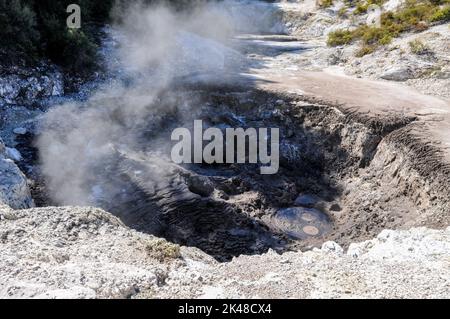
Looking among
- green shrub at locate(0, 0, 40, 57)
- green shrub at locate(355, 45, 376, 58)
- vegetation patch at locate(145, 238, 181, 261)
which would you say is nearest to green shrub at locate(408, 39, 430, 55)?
green shrub at locate(355, 45, 376, 58)

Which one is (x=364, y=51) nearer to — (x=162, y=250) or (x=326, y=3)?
(x=326, y=3)

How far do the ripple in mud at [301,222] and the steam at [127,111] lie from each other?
4.00 metres

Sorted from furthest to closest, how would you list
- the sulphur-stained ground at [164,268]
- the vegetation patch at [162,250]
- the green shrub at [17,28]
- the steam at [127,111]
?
the green shrub at [17,28] → the steam at [127,111] → the vegetation patch at [162,250] → the sulphur-stained ground at [164,268]

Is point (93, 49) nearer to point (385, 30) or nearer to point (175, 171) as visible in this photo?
point (175, 171)

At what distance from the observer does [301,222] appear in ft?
41.5

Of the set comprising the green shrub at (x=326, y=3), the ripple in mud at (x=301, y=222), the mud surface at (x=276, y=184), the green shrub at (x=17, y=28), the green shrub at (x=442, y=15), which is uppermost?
the green shrub at (x=326, y=3)

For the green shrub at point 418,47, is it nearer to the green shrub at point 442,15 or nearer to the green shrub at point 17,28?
the green shrub at point 442,15

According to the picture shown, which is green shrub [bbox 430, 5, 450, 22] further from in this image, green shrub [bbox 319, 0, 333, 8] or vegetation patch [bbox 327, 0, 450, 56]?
green shrub [bbox 319, 0, 333, 8]

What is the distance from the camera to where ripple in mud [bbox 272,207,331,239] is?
12195 mm

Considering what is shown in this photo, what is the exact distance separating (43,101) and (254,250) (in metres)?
10.4

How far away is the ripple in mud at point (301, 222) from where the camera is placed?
1220 centimetres

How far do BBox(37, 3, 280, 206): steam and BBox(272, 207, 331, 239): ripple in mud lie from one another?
4000 millimetres

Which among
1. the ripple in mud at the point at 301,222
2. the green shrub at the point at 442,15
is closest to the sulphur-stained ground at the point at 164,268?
the ripple in mud at the point at 301,222

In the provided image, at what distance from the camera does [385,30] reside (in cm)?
2308
